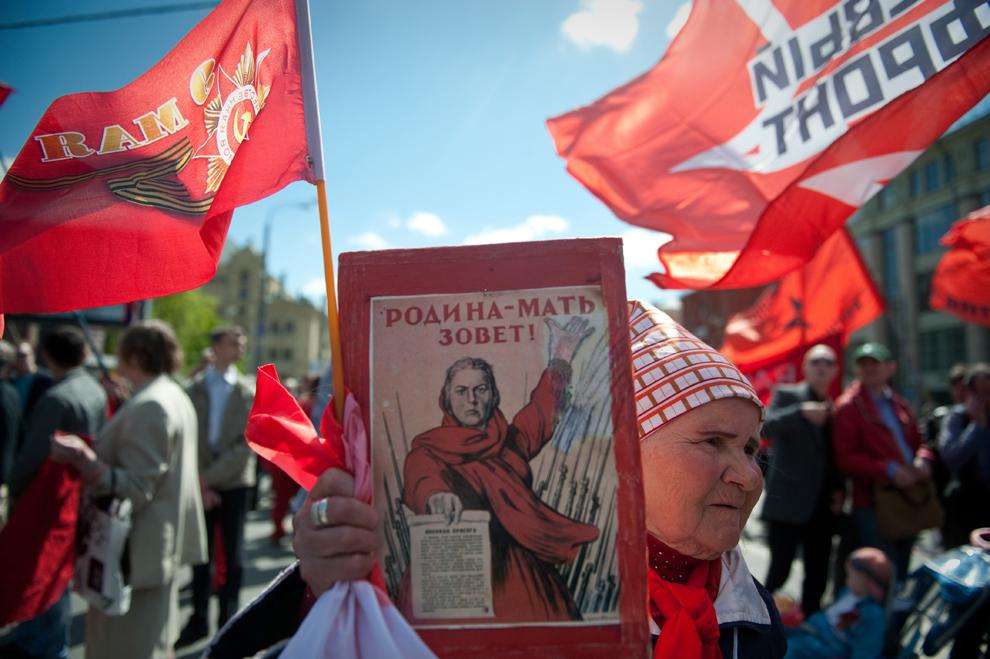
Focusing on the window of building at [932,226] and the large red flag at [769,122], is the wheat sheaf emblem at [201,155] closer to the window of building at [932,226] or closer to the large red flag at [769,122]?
the large red flag at [769,122]

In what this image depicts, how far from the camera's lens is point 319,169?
1.39 metres

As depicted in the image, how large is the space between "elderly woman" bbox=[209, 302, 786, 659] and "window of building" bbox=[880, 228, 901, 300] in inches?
1760

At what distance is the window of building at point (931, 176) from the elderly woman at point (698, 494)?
44.4 meters

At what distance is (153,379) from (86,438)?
441 millimetres

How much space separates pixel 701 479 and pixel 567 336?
57 cm

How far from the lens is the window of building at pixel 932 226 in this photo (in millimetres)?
35094

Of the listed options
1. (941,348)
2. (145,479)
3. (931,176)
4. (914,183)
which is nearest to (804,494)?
(145,479)

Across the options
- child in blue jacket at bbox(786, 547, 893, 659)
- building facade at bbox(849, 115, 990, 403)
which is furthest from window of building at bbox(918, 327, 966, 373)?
child in blue jacket at bbox(786, 547, 893, 659)

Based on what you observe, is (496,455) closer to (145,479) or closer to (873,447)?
(145,479)

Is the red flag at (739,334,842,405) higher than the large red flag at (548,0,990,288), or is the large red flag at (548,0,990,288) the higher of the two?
the large red flag at (548,0,990,288)

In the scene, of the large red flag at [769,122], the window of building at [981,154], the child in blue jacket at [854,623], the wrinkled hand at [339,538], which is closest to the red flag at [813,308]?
the child in blue jacket at [854,623]

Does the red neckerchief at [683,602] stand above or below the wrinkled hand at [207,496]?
above

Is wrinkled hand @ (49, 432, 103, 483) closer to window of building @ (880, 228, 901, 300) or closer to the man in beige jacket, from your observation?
the man in beige jacket

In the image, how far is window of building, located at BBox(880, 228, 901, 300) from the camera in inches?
1536
